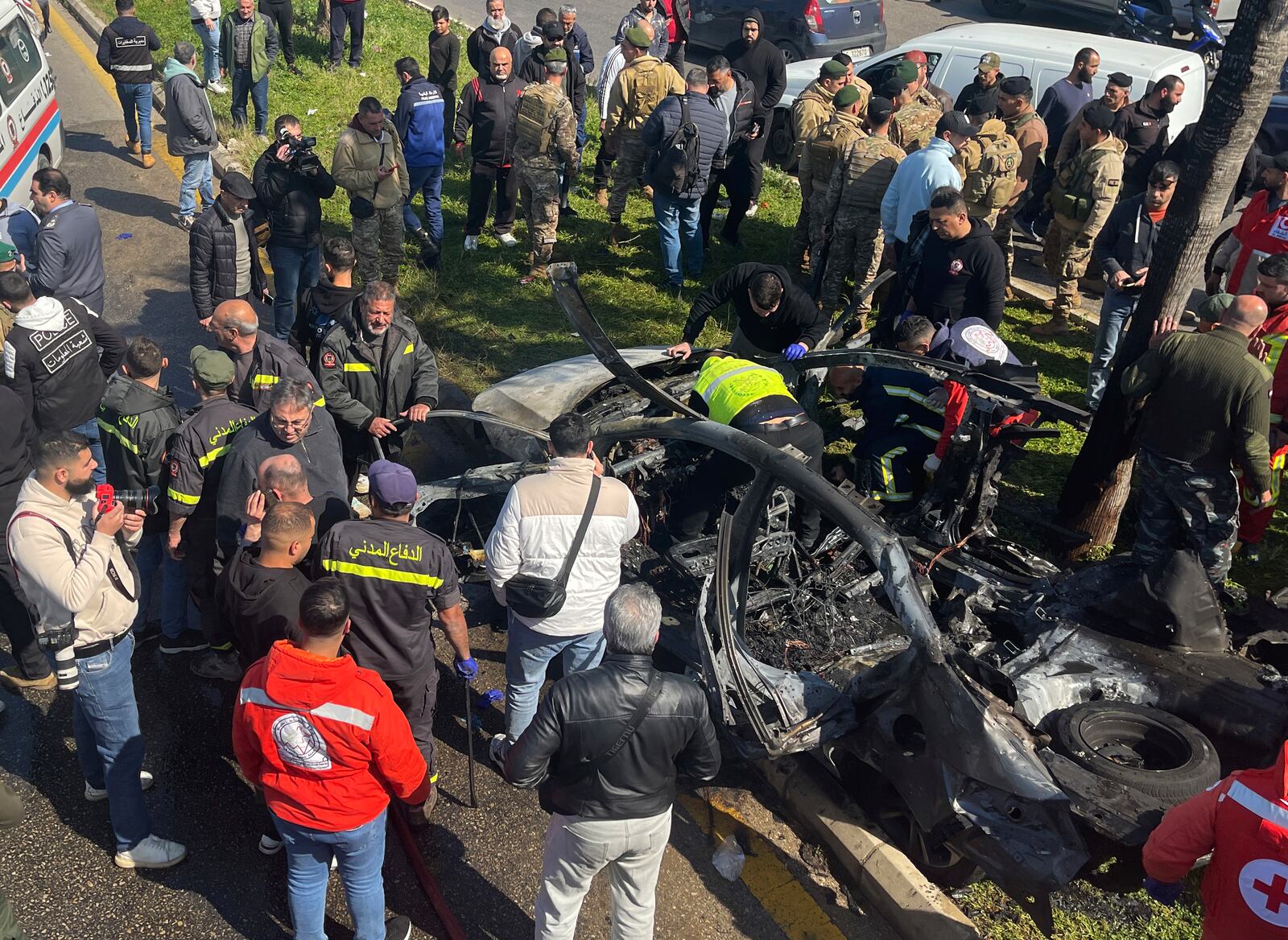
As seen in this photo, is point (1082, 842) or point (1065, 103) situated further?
point (1065, 103)

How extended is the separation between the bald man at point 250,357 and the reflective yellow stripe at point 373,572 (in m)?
1.72

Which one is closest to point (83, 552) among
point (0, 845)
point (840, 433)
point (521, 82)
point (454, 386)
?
point (0, 845)

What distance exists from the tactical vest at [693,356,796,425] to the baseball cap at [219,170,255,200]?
142 inches

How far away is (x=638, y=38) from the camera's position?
9.78 metres

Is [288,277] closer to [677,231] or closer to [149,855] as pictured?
[677,231]

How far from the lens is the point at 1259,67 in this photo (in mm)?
5488

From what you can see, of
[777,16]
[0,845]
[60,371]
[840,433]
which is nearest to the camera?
[0,845]

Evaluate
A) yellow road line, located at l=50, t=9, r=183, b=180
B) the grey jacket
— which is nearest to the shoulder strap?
the grey jacket

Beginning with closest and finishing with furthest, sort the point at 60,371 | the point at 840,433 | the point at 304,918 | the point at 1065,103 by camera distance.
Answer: the point at 304,918 < the point at 60,371 < the point at 840,433 < the point at 1065,103

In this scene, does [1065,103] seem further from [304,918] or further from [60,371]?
[304,918]

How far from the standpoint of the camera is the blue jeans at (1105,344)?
7.71 metres

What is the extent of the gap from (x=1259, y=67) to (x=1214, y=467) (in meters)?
2.05

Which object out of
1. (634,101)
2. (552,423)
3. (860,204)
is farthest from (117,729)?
(634,101)

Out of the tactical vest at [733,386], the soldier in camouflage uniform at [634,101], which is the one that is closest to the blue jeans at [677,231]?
the soldier in camouflage uniform at [634,101]
